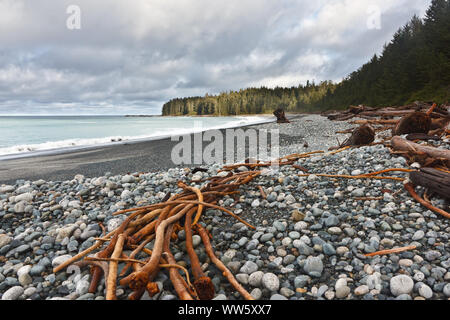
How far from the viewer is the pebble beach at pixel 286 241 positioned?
5.07 ft

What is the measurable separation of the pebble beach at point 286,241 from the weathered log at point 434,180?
12 cm

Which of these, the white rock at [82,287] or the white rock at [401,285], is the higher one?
the white rock at [401,285]

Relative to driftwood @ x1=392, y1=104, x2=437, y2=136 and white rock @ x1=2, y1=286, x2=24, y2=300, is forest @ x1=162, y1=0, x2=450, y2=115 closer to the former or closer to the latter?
driftwood @ x1=392, y1=104, x2=437, y2=136

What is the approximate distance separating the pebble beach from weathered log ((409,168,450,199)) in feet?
0.38

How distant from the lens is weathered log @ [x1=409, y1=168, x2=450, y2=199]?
7.26 feet

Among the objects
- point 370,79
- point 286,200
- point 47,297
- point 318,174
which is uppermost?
point 370,79

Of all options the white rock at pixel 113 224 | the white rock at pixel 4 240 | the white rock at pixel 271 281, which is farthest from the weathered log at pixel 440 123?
the white rock at pixel 4 240

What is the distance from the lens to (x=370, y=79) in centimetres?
4447
